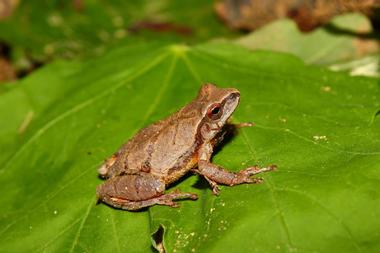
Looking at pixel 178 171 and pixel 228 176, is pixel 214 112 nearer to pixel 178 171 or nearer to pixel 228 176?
pixel 178 171

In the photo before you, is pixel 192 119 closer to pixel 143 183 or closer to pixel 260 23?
pixel 143 183

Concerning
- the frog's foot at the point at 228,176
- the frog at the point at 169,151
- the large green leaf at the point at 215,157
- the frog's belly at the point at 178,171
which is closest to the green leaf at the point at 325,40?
the large green leaf at the point at 215,157

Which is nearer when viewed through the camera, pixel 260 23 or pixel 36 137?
pixel 36 137

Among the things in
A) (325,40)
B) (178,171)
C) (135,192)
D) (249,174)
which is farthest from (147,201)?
(325,40)

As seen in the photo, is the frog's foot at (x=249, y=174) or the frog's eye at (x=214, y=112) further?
the frog's eye at (x=214, y=112)

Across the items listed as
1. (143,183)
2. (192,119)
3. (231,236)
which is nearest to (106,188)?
(143,183)

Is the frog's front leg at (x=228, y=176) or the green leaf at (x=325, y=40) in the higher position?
the frog's front leg at (x=228, y=176)

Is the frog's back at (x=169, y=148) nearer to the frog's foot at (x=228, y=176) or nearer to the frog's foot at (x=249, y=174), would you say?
the frog's foot at (x=228, y=176)
